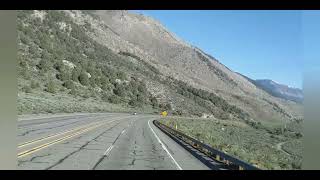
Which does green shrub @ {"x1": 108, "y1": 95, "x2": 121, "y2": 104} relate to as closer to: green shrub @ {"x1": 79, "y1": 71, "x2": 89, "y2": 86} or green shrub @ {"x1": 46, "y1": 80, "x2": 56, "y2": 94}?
green shrub @ {"x1": 79, "y1": 71, "x2": 89, "y2": 86}

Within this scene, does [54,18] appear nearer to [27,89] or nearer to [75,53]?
[75,53]

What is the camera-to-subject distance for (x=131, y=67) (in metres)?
138

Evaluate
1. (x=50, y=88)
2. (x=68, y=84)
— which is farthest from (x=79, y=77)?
(x=50, y=88)

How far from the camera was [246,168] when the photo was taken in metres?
15.9

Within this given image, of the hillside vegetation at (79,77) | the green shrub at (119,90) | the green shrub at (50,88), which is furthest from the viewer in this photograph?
the green shrub at (119,90)

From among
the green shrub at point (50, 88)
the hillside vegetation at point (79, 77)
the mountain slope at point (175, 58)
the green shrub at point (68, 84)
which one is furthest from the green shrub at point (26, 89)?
the mountain slope at point (175, 58)

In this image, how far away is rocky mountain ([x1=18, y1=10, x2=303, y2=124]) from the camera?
8506cm

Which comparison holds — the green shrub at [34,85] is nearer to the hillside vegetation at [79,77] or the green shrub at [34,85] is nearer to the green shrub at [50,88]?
the hillside vegetation at [79,77]

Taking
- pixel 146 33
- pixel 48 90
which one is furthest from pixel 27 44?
pixel 146 33

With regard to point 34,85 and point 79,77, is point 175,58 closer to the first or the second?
point 79,77

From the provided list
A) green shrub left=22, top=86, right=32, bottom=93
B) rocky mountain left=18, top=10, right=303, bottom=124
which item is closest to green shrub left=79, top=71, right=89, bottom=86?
rocky mountain left=18, top=10, right=303, bottom=124

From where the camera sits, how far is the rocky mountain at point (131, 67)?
3349 inches

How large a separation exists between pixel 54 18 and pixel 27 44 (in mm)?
35064

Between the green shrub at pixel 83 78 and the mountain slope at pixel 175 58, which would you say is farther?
the mountain slope at pixel 175 58
